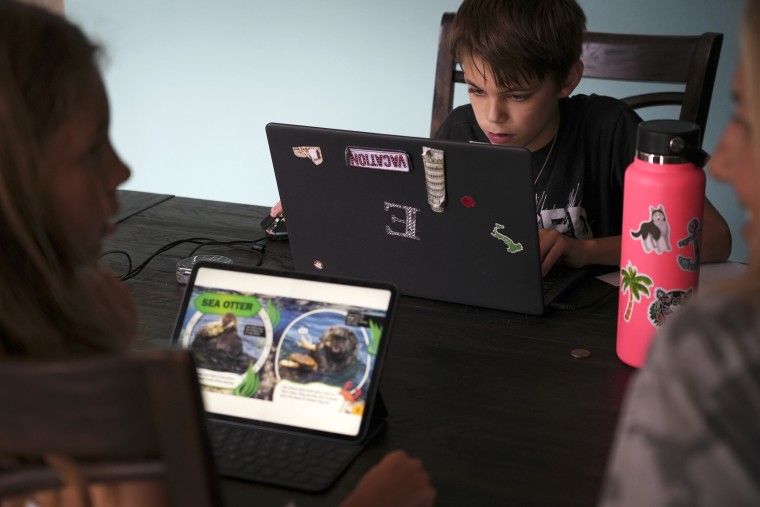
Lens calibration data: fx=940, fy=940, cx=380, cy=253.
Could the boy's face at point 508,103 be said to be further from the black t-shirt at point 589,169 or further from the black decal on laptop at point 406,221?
the black decal on laptop at point 406,221

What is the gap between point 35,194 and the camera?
746 millimetres

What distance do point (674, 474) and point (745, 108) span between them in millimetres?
254

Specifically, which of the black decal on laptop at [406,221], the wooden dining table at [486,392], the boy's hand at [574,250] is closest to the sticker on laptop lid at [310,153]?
the black decal on laptop at [406,221]

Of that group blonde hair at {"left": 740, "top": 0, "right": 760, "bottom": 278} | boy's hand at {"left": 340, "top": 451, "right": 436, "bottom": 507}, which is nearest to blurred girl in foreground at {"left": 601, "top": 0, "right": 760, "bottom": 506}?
blonde hair at {"left": 740, "top": 0, "right": 760, "bottom": 278}

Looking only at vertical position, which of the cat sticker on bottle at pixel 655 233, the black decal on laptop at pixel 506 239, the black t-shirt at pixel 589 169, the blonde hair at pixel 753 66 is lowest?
the black t-shirt at pixel 589 169

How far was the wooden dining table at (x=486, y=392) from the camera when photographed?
92 centimetres

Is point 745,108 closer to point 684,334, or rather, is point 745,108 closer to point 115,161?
point 684,334

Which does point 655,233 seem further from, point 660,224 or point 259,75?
point 259,75

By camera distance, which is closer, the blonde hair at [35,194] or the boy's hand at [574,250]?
the blonde hair at [35,194]

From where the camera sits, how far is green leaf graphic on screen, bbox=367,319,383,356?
3.37 feet

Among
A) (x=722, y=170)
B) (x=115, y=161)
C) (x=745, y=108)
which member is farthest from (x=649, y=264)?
(x=115, y=161)

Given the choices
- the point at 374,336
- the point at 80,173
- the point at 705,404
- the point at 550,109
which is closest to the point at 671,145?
the point at 374,336

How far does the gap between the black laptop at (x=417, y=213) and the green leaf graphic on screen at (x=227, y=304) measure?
0.30 metres

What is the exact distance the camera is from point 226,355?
1.08 metres
